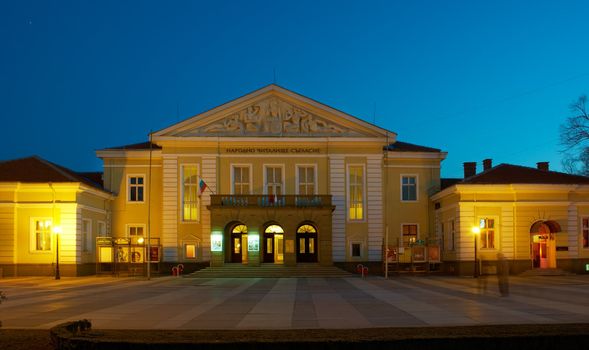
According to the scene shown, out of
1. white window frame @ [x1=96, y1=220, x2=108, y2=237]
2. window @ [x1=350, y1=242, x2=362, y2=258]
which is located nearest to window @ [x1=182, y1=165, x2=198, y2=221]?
white window frame @ [x1=96, y1=220, x2=108, y2=237]

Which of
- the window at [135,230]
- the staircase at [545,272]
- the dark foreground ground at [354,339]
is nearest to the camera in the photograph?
the dark foreground ground at [354,339]

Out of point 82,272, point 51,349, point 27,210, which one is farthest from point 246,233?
point 51,349

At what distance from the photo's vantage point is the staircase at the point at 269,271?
4856cm

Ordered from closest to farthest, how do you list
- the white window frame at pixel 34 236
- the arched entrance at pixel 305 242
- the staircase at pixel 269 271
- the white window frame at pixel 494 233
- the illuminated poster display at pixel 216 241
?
1. the white window frame at pixel 34 236
2. the white window frame at pixel 494 233
3. the staircase at pixel 269 271
4. the illuminated poster display at pixel 216 241
5. the arched entrance at pixel 305 242

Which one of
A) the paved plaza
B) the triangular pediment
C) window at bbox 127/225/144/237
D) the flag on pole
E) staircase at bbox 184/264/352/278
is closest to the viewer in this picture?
the paved plaza

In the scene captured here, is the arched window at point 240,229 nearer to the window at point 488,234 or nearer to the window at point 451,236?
the window at point 451,236

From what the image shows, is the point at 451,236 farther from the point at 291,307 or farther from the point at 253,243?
the point at 291,307

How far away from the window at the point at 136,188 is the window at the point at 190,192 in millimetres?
3785

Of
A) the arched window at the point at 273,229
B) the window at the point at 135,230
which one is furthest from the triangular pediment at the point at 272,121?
the window at the point at 135,230

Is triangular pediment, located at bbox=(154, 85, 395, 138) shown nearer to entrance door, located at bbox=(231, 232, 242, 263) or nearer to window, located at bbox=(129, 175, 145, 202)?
window, located at bbox=(129, 175, 145, 202)

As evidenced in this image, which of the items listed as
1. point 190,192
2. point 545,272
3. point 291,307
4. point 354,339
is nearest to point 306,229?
point 190,192

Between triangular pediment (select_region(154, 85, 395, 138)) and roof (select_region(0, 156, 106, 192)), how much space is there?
8.24 metres

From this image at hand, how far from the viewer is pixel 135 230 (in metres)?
54.9

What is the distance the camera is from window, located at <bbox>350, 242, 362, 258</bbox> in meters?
53.7
